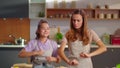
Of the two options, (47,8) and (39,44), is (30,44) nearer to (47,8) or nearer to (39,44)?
(39,44)

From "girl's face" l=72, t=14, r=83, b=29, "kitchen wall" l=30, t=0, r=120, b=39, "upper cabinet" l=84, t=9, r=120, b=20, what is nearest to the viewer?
"girl's face" l=72, t=14, r=83, b=29

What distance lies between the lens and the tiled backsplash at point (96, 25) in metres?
5.61

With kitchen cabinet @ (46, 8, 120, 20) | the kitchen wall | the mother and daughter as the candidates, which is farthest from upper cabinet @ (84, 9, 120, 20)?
the mother and daughter

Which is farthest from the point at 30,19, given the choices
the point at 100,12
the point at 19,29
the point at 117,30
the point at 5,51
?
the point at 117,30

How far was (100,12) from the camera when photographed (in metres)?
5.53

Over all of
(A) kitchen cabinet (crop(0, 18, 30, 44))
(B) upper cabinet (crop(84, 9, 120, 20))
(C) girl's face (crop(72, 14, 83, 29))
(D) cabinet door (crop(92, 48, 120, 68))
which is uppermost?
(C) girl's face (crop(72, 14, 83, 29))

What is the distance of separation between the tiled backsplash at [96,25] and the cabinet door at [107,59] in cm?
70

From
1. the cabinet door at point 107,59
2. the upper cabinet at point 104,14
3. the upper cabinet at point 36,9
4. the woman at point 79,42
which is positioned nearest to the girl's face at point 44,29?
the woman at point 79,42

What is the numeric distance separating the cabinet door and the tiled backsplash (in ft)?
2.31

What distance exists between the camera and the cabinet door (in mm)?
5039

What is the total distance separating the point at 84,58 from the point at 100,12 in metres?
3.59

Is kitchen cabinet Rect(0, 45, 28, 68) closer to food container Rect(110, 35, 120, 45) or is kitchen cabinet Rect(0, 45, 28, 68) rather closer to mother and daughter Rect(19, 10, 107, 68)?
food container Rect(110, 35, 120, 45)

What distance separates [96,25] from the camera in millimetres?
5629

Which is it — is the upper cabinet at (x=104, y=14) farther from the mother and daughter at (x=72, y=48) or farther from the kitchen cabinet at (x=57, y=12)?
the mother and daughter at (x=72, y=48)
